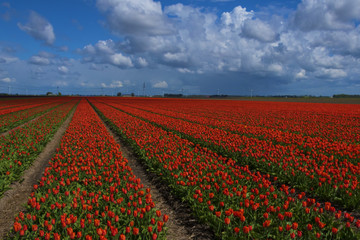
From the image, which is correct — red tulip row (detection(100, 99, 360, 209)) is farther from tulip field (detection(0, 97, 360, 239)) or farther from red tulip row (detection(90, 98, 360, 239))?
red tulip row (detection(90, 98, 360, 239))

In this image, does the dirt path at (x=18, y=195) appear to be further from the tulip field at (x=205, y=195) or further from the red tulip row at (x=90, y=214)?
the red tulip row at (x=90, y=214)

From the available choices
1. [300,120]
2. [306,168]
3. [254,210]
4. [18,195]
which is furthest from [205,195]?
[300,120]

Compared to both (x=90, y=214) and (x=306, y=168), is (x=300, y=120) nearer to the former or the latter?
(x=306, y=168)

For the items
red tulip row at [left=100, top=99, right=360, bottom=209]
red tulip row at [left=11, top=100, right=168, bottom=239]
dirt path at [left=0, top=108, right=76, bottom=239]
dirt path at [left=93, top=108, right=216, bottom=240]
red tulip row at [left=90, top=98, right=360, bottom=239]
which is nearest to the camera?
red tulip row at [left=11, top=100, right=168, bottom=239]

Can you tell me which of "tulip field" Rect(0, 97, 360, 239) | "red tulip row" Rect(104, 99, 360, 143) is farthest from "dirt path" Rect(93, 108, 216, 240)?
"red tulip row" Rect(104, 99, 360, 143)

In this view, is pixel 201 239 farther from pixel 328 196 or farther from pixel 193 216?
pixel 328 196

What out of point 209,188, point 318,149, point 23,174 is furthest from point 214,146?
point 23,174

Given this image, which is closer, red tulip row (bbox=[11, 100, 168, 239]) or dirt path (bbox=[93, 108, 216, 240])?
red tulip row (bbox=[11, 100, 168, 239])

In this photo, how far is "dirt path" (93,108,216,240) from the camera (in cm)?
506

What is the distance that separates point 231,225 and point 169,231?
149 centimetres

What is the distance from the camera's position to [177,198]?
6.79 metres

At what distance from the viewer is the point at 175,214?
597cm

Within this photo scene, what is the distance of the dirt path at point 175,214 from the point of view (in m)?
5.06

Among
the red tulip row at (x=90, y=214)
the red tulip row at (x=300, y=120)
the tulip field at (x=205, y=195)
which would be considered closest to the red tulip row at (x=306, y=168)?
the tulip field at (x=205, y=195)
